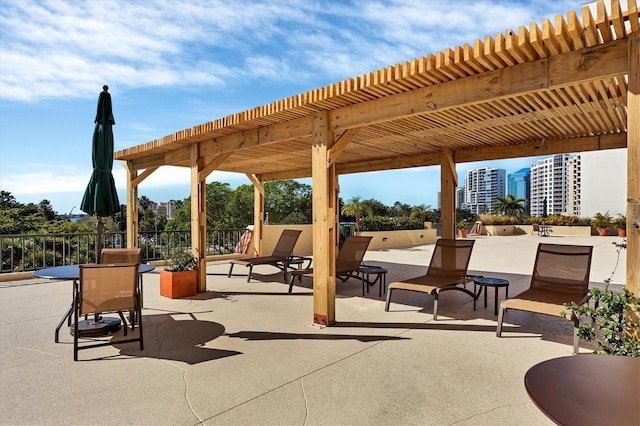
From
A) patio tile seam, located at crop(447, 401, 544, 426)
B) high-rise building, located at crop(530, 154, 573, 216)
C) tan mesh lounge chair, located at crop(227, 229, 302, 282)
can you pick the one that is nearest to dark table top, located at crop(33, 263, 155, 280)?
patio tile seam, located at crop(447, 401, 544, 426)

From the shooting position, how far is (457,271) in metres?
6.00

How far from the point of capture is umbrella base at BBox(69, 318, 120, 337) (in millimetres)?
4137

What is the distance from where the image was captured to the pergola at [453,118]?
115 inches

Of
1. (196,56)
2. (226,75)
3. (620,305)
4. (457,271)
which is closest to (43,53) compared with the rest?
(196,56)

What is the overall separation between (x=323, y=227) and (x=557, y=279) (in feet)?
10.3

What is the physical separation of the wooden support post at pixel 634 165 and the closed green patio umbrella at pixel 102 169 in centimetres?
541

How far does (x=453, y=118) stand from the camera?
211 inches

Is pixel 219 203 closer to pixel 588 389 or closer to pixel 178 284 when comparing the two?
pixel 178 284

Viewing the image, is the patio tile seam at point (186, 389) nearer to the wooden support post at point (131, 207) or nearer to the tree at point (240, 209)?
the wooden support post at point (131, 207)

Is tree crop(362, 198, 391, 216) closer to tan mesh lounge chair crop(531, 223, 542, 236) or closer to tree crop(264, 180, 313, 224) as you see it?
tree crop(264, 180, 313, 224)

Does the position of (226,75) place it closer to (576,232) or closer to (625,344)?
(625,344)

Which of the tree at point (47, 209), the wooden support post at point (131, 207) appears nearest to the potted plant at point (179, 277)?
the wooden support post at point (131, 207)

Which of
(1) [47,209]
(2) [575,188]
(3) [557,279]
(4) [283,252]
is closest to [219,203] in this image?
(1) [47,209]

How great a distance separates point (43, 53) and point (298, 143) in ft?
19.5
